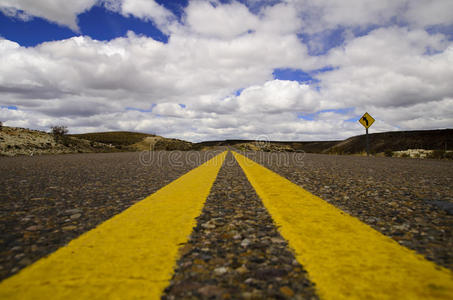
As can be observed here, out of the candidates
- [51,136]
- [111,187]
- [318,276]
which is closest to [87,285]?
[318,276]

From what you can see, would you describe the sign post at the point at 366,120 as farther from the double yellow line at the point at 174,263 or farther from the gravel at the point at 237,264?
the gravel at the point at 237,264

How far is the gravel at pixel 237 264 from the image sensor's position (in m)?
0.93

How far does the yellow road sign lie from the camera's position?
1400 centimetres

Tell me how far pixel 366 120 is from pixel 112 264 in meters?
15.8

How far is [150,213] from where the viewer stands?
197cm

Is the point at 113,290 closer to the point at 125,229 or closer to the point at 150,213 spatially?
the point at 125,229

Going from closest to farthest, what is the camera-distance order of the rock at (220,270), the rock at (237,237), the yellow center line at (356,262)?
the yellow center line at (356,262) → the rock at (220,270) → the rock at (237,237)

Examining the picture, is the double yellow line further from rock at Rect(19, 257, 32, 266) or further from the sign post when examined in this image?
the sign post

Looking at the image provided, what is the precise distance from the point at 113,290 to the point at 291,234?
0.99 metres

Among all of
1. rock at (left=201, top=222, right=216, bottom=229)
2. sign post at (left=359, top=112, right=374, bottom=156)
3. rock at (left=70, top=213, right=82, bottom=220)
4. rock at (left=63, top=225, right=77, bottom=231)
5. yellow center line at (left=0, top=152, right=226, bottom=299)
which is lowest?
rock at (left=63, top=225, right=77, bottom=231)

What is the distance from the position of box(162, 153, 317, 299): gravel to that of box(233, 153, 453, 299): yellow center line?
0.08 metres

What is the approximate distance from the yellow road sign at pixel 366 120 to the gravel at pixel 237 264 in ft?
47.7

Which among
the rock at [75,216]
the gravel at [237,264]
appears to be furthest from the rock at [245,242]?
the rock at [75,216]

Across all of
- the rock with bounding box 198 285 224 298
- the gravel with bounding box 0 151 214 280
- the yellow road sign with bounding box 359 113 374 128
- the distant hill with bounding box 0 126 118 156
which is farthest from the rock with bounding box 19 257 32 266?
the yellow road sign with bounding box 359 113 374 128
